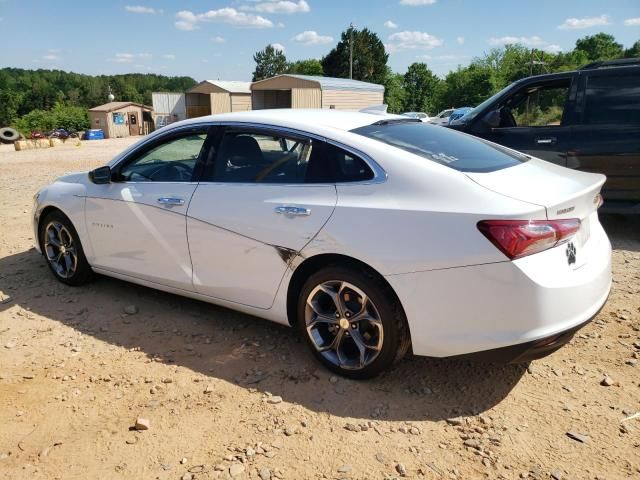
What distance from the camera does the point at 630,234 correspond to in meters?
6.14

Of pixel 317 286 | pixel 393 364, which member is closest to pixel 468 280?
pixel 393 364

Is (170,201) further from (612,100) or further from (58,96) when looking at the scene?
(58,96)

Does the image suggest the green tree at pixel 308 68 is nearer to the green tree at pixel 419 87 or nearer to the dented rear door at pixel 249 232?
the green tree at pixel 419 87

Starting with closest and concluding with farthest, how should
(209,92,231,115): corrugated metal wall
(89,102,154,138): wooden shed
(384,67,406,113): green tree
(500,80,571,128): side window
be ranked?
→ 1. (500,80,571,128): side window
2. (209,92,231,115): corrugated metal wall
3. (89,102,154,138): wooden shed
4. (384,67,406,113): green tree

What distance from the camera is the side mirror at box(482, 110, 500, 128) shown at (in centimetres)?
631

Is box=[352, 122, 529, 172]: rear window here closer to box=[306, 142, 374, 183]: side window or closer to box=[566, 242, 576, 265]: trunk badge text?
box=[306, 142, 374, 183]: side window

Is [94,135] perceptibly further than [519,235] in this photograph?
Yes

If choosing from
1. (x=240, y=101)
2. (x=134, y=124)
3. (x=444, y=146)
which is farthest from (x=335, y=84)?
(x=444, y=146)

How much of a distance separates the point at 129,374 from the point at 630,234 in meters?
5.72

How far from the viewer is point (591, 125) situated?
227 inches

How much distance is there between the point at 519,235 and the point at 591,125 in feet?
13.4

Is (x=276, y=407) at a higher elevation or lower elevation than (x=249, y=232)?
lower

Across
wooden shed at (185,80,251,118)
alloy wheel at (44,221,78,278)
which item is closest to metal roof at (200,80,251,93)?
wooden shed at (185,80,251,118)

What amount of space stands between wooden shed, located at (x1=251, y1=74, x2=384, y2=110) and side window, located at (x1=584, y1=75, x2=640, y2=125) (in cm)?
2970
